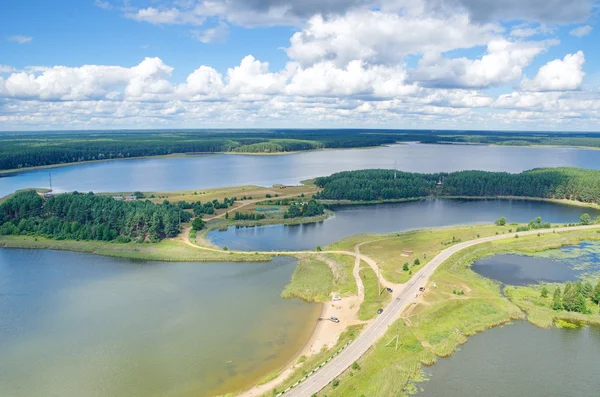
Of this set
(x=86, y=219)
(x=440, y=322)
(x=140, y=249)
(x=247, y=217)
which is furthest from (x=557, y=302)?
(x=86, y=219)

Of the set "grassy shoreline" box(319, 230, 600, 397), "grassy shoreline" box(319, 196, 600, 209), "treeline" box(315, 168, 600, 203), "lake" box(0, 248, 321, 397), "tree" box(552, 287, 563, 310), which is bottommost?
"lake" box(0, 248, 321, 397)

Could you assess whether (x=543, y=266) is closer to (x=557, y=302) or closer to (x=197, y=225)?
(x=557, y=302)

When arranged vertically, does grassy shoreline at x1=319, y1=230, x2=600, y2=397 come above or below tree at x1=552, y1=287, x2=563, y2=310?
below

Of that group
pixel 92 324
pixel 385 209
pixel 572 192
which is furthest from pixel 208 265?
pixel 572 192

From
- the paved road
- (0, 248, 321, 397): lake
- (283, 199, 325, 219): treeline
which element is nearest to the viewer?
the paved road

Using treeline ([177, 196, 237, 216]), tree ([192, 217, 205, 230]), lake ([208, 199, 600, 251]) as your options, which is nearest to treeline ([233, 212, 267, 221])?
lake ([208, 199, 600, 251])

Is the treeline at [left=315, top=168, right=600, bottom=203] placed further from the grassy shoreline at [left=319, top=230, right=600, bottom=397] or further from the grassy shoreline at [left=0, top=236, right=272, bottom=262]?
the grassy shoreline at [left=319, top=230, right=600, bottom=397]
